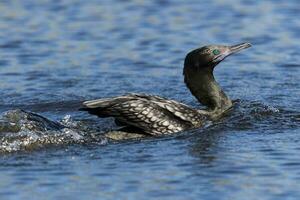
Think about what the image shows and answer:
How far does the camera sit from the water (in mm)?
12227

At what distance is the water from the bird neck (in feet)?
A: 1.03

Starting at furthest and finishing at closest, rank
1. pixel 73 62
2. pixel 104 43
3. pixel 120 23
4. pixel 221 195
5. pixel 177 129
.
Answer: pixel 120 23, pixel 104 43, pixel 73 62, pixel 177 129, pixel 221 195

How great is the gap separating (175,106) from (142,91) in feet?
11.1

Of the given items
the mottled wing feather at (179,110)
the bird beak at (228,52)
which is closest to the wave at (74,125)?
the mottled wing feather at (179,110)

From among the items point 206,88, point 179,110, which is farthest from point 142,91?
point 179,110

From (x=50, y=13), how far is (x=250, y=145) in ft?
35.1

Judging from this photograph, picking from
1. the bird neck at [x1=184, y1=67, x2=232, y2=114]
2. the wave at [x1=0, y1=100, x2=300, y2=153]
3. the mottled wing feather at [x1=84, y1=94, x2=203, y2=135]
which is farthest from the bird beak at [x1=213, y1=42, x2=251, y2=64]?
the mottled wing feather at [x1=84, y1=94, x2=203, y2=135]

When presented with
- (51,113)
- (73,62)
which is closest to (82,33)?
(73,62)

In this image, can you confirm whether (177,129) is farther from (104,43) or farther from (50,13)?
(50,13)

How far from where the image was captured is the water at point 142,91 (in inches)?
481

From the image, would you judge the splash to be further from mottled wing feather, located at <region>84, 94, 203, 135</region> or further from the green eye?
the green eye

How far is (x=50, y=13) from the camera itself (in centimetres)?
2378

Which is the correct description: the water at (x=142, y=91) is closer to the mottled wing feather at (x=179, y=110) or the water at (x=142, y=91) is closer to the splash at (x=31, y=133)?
the splash at (x=31, y=133)

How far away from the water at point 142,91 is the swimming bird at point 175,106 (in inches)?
7.6
